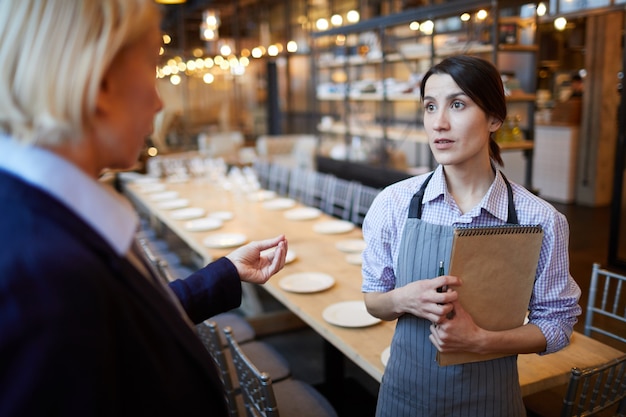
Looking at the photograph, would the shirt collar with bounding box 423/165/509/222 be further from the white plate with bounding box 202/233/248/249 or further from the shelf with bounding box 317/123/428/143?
the shelf with bounding box 317/123/428/143

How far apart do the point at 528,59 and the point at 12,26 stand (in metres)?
5.55

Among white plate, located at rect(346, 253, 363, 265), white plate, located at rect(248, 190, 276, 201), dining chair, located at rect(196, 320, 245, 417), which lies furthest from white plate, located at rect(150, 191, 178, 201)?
dining chair, located at rect(196, 320, 245, 417)

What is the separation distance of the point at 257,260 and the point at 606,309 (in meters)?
3.48

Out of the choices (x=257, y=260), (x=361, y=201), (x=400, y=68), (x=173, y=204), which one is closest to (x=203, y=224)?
(x=173, y=204)

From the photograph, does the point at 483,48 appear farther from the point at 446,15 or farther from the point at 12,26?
the point at 12,26

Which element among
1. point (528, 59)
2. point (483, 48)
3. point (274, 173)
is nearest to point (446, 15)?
point (483, 48)

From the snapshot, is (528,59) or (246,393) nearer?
(246,393)

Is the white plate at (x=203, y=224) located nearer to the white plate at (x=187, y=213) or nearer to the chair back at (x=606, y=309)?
the white plate at (x=187, y=213)

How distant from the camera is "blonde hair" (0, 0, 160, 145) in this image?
2.20ft

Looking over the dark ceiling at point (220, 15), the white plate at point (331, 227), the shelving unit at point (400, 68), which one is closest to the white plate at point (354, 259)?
the white plate at point (331, 227)

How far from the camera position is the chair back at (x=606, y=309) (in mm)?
2468

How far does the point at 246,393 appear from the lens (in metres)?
2.10

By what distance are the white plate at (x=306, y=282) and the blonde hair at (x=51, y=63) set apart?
2.12 metres

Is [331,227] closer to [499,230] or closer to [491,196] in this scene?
[491,196]
